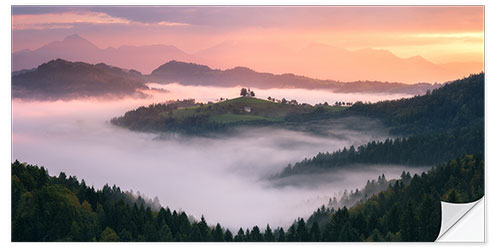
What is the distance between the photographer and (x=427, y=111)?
78.4ft

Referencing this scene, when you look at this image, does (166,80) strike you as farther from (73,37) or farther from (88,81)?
(73,37)

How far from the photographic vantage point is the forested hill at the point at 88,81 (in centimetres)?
2277

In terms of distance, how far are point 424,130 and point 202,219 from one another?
9.70 metres

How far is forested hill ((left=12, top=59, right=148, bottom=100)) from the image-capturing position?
896 inches

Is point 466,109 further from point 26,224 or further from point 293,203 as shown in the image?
point 26,224

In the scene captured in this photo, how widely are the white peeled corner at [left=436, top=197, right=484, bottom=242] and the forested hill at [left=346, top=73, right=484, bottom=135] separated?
345 cm

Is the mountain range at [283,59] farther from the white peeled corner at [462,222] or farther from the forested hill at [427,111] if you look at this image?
the white peeled corner at [462,222]

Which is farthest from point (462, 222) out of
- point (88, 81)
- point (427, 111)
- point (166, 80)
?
point (88, 81)

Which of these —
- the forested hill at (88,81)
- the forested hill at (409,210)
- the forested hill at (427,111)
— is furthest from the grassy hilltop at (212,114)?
the forested hill at (409,210)

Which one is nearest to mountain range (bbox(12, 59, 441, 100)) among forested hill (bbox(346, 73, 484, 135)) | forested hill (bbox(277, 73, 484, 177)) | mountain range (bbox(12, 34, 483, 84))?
mountain range (bbox(12, 34, 483, 84))

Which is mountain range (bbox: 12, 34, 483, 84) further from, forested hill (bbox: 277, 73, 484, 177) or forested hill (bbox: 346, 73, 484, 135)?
forested hill (bbox: 277, 73, 484, 177)

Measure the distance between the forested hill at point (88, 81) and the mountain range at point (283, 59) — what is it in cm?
35

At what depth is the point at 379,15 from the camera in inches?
848
